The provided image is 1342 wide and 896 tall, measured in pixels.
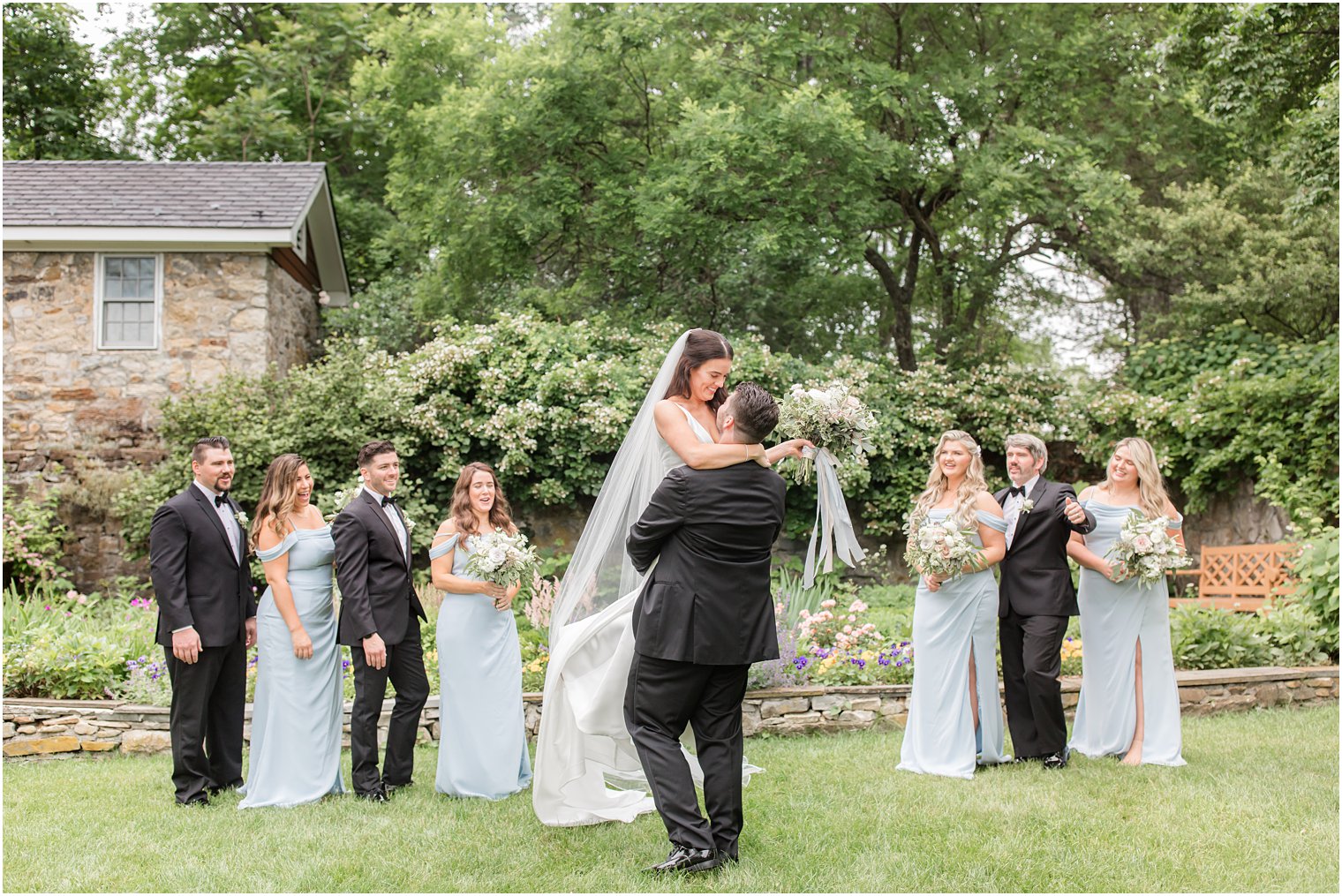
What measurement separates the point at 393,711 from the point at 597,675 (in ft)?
5.25

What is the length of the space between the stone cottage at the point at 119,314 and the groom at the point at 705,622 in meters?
11.2

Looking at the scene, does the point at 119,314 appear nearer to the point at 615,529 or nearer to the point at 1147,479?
the point at 615,529

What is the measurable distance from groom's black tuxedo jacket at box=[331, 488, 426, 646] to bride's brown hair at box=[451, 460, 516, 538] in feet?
1.22

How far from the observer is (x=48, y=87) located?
22.9 metres

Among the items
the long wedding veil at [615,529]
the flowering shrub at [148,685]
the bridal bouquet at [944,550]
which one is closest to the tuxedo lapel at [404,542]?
the long wedding veil at [615,529]

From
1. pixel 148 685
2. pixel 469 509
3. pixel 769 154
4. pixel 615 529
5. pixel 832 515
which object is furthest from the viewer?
pixel 769 154

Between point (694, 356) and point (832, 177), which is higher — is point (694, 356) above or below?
below

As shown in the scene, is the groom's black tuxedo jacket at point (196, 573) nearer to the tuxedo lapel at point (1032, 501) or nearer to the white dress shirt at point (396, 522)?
the white dress shirt at point (396, 522)

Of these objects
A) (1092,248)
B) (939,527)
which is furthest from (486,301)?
(939,527)

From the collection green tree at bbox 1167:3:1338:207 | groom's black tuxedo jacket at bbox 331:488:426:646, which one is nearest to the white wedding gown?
groom's black tuxedo jacket at bbox 331:488:426:646

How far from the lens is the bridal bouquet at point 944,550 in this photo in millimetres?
6355

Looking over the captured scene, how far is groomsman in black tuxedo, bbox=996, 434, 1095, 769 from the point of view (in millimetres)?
6535

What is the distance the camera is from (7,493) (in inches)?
544

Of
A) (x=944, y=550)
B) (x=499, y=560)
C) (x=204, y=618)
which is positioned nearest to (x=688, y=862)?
(x=499, y=560)
